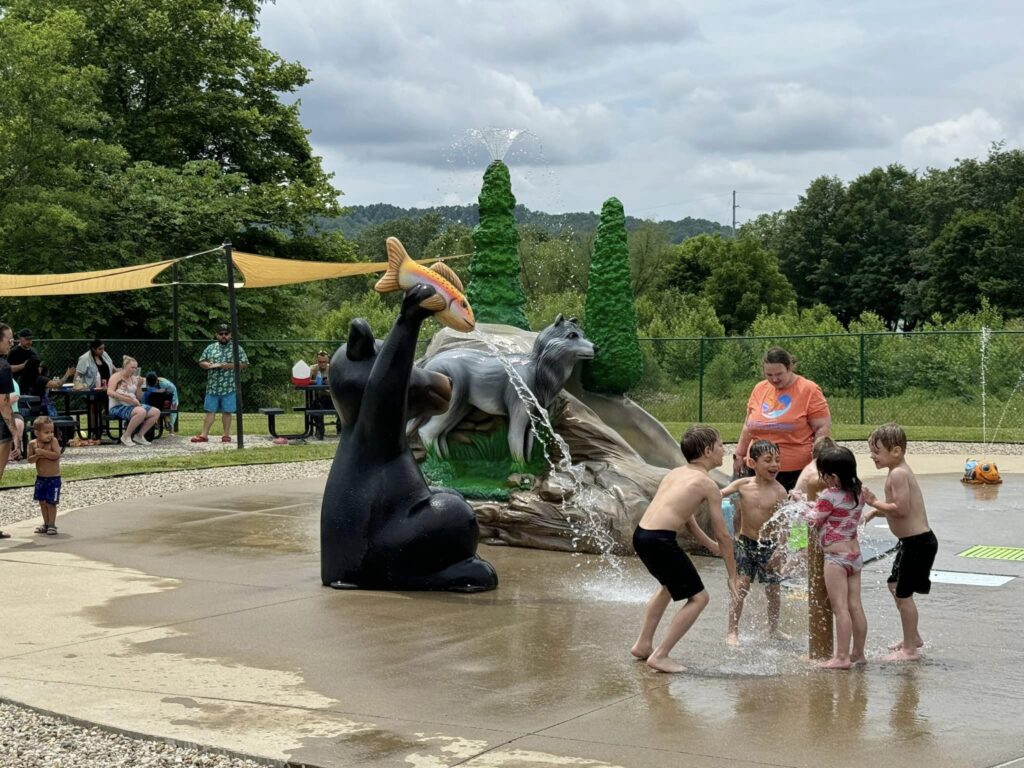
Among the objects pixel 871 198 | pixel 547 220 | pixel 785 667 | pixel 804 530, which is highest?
pixel 871 198

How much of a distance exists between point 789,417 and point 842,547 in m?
1.92

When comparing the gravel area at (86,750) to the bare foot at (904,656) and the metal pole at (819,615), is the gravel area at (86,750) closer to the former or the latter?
the metal pole at (819,615)

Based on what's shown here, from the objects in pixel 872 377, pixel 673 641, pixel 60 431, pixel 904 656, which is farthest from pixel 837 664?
pixel 872 377

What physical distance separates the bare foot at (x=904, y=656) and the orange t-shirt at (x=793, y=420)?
1868 mm

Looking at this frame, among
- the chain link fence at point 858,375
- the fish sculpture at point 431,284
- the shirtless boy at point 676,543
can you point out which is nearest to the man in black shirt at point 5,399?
the fish sculpture at point 431,284

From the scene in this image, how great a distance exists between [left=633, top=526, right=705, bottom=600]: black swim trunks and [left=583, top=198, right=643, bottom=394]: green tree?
7.37m

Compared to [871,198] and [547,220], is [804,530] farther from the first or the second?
[871,198]

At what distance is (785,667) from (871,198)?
6475 centimetres

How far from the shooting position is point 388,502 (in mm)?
7891

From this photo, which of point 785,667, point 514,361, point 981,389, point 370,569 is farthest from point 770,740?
point 981,389

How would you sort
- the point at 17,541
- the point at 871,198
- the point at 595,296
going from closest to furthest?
the point at 17,541 → the point at 595,296 → the point at 871,198

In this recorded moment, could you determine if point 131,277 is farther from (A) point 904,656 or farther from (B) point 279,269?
(A) point 904,656

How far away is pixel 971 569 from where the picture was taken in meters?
8.95

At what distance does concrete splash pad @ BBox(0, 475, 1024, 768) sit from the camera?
4805 mm
